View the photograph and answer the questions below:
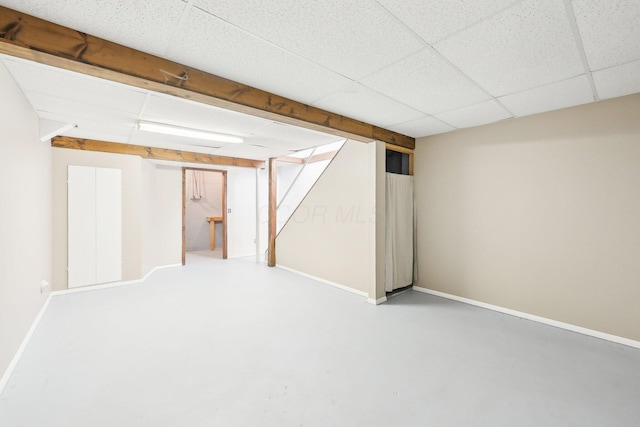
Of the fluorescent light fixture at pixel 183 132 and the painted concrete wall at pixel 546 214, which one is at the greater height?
the fluorescent light fixture at pixel 183 132

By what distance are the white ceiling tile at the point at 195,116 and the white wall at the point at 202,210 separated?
4862 mm

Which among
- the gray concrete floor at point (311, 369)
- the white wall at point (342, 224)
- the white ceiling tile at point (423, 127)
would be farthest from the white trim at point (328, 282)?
the white ceiling tile at point (423, 127)

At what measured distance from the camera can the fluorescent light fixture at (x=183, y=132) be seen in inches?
129

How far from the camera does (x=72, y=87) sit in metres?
2.30

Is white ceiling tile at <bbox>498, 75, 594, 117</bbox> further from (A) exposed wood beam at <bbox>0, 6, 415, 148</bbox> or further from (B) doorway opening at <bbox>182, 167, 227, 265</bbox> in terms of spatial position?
(B) doorway opening at <bbox>182, 167, 227, 265</bbox>

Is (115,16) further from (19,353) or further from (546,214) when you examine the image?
(546,214)

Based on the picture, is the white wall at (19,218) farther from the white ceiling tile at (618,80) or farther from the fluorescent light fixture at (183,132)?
the white ceiling tile at (618,80)

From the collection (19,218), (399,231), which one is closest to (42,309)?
(19,218)

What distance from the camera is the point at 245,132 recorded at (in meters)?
3.77

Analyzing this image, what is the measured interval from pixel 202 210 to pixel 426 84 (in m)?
7.34

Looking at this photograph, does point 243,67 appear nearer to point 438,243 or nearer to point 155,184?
point 438,243

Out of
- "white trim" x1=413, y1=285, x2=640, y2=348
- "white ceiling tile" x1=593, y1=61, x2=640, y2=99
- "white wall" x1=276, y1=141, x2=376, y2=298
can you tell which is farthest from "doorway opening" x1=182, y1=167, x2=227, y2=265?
"white ceiling tile" x1=593, y1=61, x2=640, y2=99

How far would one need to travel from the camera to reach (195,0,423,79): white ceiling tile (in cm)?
141

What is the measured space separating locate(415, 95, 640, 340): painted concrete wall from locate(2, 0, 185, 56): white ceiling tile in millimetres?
3449
